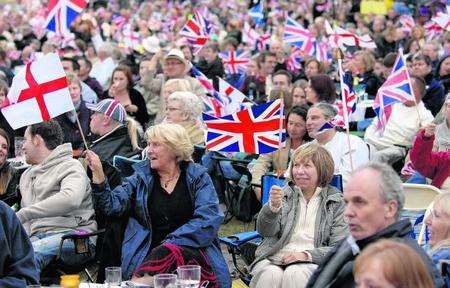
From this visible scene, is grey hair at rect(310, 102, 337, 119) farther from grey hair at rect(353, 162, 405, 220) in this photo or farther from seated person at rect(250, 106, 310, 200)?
grey hair at rect(353, 162, 405, 220)

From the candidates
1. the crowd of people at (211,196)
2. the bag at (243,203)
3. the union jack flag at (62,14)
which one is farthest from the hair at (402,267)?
the union jack flag at (62,14)

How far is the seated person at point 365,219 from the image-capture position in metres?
5.27

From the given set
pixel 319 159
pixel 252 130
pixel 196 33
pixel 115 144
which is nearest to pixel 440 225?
pixel 319 159

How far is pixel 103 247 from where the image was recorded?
26.1 feet

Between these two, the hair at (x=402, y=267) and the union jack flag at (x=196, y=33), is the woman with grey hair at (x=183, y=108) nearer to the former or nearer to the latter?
the hair at (x=402, y=267)

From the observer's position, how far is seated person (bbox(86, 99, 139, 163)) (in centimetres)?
1007

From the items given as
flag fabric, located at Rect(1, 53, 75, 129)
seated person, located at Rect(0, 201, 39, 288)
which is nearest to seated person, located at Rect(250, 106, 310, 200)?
flag fabric, located at Rect(1, 53, 75, 129)

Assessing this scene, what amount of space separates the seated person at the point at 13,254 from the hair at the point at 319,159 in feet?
7.67

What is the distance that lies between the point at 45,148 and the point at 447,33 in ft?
43.5

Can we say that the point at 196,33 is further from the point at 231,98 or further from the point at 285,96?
the point at 285,96

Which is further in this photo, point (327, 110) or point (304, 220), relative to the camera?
point (327, 110)

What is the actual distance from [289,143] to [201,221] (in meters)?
2.65

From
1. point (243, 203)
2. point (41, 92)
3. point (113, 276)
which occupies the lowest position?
point (243, 203)

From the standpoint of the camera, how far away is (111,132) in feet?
33.2
